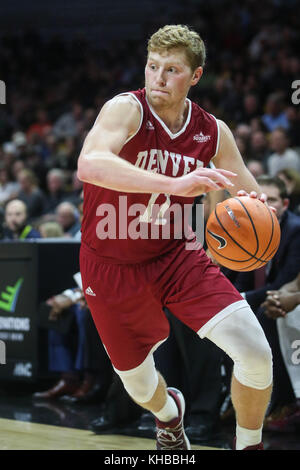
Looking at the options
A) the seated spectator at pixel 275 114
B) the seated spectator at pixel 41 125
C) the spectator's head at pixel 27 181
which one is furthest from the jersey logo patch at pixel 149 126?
the seated spectator at pixel 41 125

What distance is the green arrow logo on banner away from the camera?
621 centimetres

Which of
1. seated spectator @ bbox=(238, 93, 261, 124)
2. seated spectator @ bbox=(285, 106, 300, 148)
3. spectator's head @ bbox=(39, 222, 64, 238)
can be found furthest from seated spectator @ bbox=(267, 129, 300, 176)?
spectator's head @ bbox=(39, 222, 64, 238)

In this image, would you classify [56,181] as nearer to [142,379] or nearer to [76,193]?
[76,193]

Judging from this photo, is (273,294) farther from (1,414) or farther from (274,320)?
(1,414)

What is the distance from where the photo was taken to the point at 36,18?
17.4 m

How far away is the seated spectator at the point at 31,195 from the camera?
33.4ft

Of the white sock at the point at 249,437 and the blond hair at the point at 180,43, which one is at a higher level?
the blond hair at the point at 180,43

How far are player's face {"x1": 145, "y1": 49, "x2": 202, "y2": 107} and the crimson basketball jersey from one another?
108 mm

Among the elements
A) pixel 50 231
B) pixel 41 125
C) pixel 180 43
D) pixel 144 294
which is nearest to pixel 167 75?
pixel 180 43

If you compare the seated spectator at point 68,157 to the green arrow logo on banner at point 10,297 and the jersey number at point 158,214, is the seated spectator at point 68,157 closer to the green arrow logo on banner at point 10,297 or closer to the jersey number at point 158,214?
the green arrow logo on banner at point 10,297

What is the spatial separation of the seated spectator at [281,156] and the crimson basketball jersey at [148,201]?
4840mm

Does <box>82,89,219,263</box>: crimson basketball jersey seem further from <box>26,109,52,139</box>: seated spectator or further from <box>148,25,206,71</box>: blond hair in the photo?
<box>26,109,52,139</box>: seated spectator

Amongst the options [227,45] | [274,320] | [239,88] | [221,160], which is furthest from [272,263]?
[227,45]
